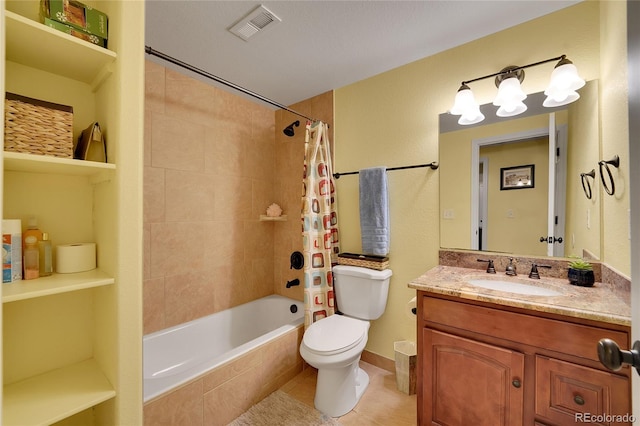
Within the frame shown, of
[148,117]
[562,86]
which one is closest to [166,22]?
[148,117]

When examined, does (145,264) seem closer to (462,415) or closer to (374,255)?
(374,255)

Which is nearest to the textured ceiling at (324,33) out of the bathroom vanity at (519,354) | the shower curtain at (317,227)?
the shower curtain at (317,227)

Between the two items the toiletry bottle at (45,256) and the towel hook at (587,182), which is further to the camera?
the towel hook at (587,182)

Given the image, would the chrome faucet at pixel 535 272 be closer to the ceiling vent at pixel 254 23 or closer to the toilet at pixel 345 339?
the toilet at pixel 345 339

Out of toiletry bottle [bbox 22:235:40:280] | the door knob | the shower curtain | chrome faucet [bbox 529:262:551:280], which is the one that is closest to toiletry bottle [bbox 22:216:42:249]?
toiletry bottle [bbox 22:235:40:280]

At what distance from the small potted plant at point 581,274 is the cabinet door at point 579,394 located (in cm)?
50

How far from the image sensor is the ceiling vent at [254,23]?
143 centimetres

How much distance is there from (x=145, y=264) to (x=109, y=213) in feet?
3.58

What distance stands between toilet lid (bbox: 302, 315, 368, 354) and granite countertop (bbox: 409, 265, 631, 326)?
0.57 metres

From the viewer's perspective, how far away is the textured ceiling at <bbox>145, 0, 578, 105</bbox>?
4.61 feet

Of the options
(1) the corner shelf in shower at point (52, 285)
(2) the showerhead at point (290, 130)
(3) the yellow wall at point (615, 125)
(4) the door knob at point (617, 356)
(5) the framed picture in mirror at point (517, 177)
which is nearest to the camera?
(4) the door knob at point (617, 356)

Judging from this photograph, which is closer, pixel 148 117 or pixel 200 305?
pixel 148 117

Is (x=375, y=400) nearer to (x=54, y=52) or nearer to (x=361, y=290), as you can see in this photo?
(x=361, y=290)

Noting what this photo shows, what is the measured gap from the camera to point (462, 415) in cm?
123
